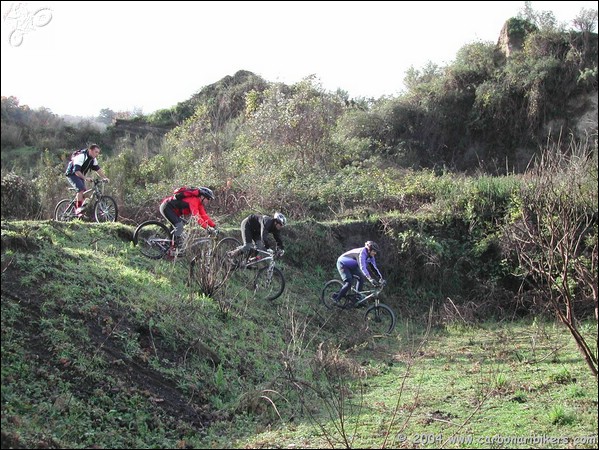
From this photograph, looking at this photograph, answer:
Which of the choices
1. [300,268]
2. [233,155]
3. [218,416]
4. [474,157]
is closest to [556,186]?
[218,416]

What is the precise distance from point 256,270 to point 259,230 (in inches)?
63.9

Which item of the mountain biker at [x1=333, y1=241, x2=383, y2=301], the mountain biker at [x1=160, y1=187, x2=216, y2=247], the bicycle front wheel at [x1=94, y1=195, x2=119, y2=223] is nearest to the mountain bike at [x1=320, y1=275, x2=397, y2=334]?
the mountain biker at [x1=333, y1=241, x2=383, y2=301]

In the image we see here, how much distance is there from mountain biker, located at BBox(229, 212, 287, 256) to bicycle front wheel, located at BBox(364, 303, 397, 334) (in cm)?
294

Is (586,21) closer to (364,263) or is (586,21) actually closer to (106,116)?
(364,263)

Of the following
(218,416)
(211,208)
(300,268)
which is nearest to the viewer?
(218,416)

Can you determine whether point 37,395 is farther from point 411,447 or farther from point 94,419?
point 411,447

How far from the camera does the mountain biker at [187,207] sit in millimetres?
12688

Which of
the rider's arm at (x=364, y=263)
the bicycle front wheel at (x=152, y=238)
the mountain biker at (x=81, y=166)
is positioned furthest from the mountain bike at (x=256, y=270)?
the mountain biker at (x=81, y=166)

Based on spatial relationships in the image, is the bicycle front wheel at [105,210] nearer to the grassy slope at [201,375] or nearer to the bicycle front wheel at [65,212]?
the bicycle front wheel at [65,212]

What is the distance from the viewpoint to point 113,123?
116 feet

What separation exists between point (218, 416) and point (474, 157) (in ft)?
73.7

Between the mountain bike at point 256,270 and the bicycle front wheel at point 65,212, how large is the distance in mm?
3609

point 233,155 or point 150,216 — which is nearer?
point 150,216

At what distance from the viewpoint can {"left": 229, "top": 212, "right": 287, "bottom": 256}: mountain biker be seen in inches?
538
